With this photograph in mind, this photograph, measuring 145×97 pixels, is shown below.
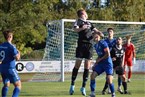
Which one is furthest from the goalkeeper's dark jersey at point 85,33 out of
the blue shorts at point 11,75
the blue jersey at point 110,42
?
the blue shorts at point 11,75

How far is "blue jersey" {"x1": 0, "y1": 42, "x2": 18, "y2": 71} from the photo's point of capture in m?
10.7

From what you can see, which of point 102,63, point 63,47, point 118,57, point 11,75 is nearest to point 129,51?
point 63,47

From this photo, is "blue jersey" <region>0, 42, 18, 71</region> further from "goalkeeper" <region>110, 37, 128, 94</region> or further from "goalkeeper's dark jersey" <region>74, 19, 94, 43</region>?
"goalkeeper" <region>110, 37, 128, 94</region>

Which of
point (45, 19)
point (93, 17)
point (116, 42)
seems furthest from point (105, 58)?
point (93, 17)

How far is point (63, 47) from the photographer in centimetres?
2172

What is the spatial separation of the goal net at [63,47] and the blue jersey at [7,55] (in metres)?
10.8

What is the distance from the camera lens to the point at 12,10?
3744 cm

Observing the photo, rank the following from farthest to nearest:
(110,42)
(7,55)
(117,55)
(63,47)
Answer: (63,47)
(117,55)
(110,42)
(7,55)

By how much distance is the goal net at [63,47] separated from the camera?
2208cm

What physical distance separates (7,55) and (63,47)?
11.0 m

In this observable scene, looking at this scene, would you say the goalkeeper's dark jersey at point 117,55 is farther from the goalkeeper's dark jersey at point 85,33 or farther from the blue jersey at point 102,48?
the blue jersey at point 102,48

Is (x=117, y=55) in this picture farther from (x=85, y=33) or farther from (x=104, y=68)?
(x=104, y=68)

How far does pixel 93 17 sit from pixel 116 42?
2909 centimetres

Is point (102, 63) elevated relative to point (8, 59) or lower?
lower
